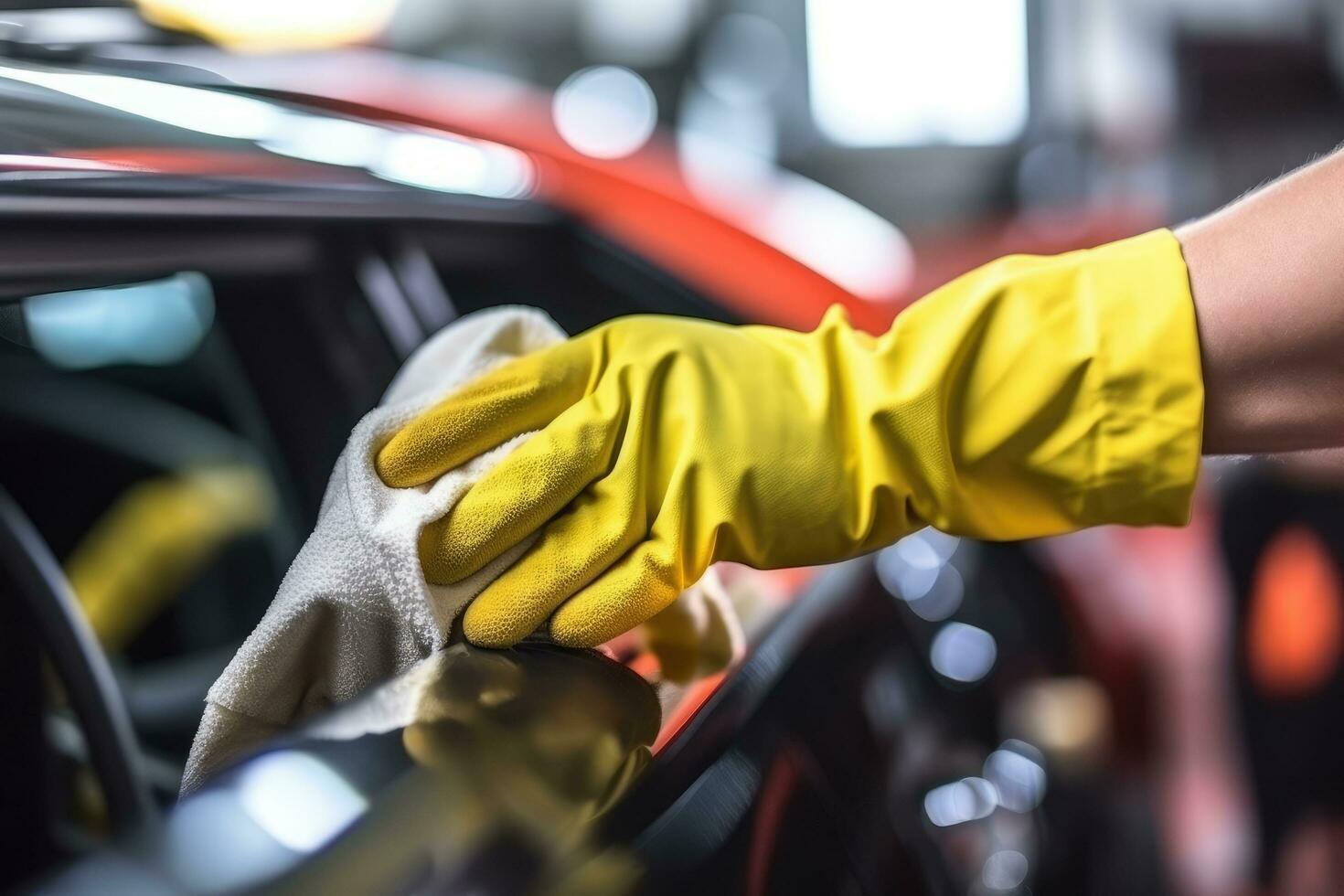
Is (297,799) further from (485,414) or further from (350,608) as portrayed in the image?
(485,414)

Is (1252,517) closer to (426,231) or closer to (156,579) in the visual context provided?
(426,231)

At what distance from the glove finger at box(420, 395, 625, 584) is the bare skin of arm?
479mm

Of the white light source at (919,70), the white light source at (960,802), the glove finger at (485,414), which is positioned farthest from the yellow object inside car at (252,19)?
the white light source at (919,70)

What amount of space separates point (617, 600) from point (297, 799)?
0.27 meters

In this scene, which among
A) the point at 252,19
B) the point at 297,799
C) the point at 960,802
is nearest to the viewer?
the point at 297,799

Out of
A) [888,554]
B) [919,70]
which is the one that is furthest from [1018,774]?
[919,70]

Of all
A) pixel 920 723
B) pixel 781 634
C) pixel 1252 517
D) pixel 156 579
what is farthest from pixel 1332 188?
pixel 1252 517

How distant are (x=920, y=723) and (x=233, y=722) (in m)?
0.80

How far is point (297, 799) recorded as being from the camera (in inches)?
22.7

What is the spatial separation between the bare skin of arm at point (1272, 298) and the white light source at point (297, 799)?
0.71m

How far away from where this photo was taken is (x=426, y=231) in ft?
4.18

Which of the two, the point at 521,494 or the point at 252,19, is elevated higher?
the point at 252,19

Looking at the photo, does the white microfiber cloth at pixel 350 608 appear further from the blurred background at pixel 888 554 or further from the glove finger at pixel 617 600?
the blurred background at pixel 888 554

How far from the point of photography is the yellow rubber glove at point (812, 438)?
79 cm
